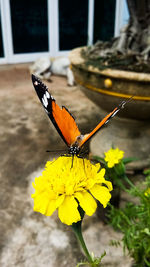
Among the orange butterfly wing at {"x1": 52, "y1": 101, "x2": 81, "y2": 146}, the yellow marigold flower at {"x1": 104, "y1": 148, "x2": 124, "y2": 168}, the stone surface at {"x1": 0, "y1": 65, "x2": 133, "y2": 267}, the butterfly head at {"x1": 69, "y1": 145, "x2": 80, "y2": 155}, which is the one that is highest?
the orange butterfly wing at {"x1": 52, "y1": 101, "x2": 81, "y2": 146}

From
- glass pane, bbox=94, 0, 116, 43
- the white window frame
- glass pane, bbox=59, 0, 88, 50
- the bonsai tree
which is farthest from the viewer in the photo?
glass pane, bbox=94, 0, 116, 43

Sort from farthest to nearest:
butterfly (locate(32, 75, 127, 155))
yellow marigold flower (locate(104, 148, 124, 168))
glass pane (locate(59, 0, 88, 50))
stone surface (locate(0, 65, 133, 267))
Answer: glass pane (locate(59, 0, 88, 50)), stone surface (locate(0, 65, 133, 267)), yellow marigold flower (locate(104, 148, 124, 168)), butterfly (locate(32, 75, 127, 155))

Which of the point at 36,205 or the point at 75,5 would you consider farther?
the point at 75,5

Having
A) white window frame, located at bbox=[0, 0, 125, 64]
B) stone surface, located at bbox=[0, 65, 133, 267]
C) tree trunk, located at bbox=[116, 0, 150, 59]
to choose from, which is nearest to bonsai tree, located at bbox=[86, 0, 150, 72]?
tree trunk, located at bbox=[116, 0, 150, 59]

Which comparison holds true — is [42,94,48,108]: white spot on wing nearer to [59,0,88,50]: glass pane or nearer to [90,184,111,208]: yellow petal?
[90,184,111,208]: yellow petal

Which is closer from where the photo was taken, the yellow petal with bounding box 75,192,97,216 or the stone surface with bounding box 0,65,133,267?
the yellow petal with bounding box 75,192,97,216

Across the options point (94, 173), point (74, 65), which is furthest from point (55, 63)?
point (94, 173)

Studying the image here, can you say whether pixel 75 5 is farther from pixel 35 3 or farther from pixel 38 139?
pixel 38 139
